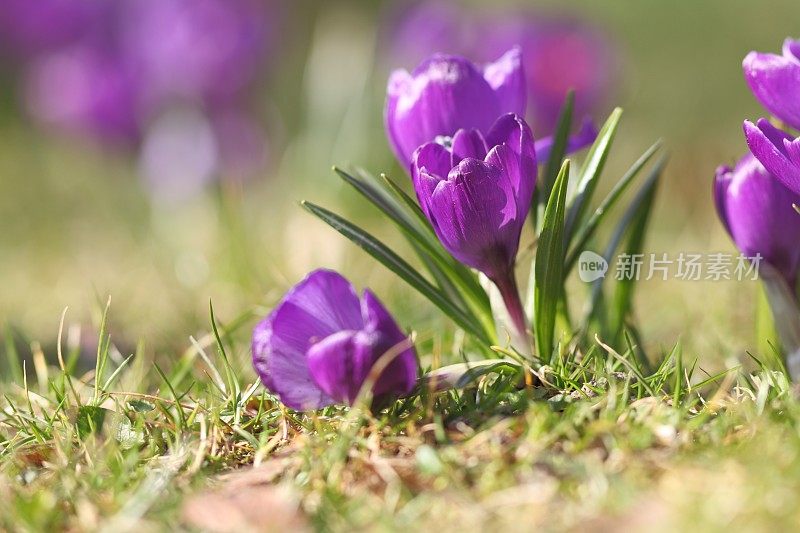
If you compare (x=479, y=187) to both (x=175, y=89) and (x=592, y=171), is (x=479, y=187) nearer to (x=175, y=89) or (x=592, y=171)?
(x=592, y=171)

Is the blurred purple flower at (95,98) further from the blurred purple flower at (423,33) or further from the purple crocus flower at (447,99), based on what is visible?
the purple crocus flower at (447,99)

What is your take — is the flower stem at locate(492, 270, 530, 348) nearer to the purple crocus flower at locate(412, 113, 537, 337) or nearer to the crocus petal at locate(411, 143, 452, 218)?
the purple crocus flower at locate(412, 113, 537, 337)

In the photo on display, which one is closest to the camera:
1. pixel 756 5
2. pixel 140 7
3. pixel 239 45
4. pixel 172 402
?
pixel 172 402

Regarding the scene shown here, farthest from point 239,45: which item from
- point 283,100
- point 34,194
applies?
point 283,100

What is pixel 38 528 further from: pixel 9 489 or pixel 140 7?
pixel 140 7

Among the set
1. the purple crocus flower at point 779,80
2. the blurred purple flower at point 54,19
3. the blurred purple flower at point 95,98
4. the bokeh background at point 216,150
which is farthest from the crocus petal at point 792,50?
the blurred purple flower at point 54,19

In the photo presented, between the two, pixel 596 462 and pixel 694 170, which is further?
pixel 694 170

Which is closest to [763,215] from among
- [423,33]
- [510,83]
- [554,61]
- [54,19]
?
[510,83]
